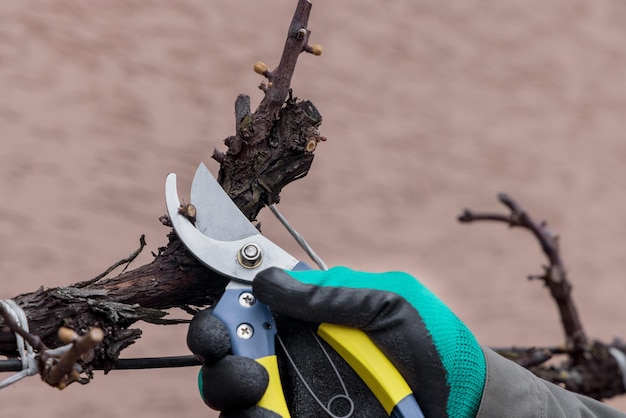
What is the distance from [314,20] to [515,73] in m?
0.93

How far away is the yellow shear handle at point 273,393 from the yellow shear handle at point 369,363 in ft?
0.17

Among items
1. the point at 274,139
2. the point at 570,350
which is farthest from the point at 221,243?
the point at 570,350

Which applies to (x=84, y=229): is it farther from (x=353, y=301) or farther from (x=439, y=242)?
(x=353, y=301)

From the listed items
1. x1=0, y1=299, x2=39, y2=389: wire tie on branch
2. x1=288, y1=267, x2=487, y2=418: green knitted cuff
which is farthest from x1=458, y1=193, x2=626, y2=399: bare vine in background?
x1=0, y1=299, x2=39, y2=389: wire tie on branch

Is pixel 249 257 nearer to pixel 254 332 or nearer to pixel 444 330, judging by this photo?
pixel 254 332

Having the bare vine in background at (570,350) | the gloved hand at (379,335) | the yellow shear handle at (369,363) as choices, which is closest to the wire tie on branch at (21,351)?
the gloved hand at (379,335)

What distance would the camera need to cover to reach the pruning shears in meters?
0.71

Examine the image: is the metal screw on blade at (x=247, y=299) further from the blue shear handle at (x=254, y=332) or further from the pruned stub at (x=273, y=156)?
the pruned stub at (x=273, y=156)

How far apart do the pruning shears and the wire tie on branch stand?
160mm

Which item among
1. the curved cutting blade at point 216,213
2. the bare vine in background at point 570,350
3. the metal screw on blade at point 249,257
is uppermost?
the curved cutting blade at point 216,213

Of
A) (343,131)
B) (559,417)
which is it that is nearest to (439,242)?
(343,131)

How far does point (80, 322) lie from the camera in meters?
0.78

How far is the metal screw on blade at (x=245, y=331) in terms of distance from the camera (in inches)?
28.5

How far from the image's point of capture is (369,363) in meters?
0.71
